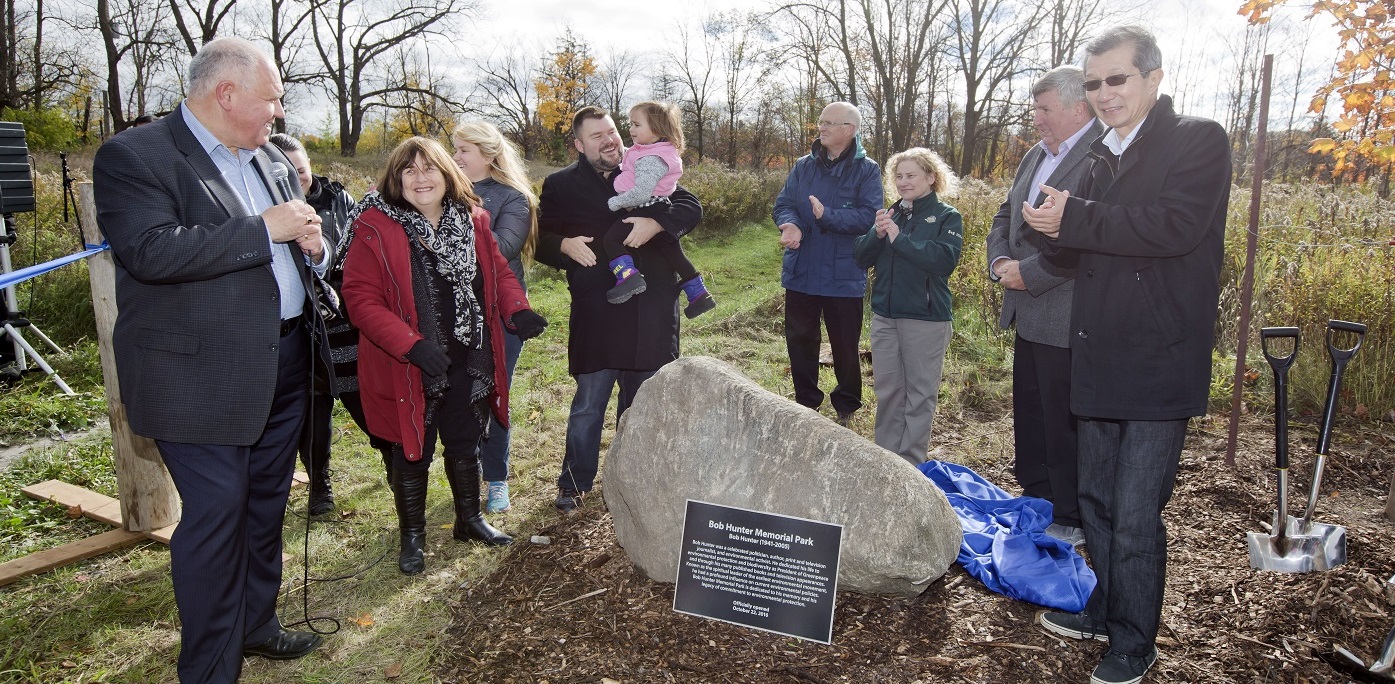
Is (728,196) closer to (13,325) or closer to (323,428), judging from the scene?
(13,325)

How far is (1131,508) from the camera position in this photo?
97.2 inches

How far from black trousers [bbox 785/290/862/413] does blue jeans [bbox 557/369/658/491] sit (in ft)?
4.95

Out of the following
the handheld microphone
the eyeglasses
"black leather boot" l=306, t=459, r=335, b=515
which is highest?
the eyeglasses

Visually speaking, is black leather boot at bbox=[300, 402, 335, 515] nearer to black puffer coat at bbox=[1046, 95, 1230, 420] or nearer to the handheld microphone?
the handheld microphone

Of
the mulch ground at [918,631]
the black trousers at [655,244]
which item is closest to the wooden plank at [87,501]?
the mulch ground at [918,631]

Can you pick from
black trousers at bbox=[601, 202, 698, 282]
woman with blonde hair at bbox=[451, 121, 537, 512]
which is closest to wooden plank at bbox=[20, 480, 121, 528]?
woman with blonde hair at bbox=[451, 121, 537, 512]

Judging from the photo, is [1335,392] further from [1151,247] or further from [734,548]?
[734,548]

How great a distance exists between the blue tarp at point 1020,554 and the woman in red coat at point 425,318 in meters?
2.11

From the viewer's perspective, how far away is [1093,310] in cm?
246

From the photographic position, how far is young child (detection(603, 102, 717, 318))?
385cm

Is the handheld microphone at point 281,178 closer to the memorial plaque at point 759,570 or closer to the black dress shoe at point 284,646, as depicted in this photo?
the black dress shoe at point 284,646

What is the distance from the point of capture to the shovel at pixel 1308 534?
3121mm

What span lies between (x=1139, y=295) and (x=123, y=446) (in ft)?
13.9

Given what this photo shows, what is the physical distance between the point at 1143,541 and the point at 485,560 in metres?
2.61
